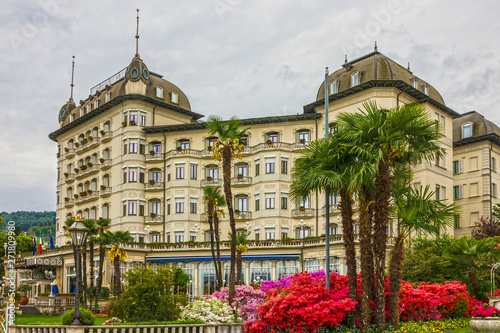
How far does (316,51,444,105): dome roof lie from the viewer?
5709 cm

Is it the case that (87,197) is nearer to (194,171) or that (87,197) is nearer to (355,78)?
(194,171)

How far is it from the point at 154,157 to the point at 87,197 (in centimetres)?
1081

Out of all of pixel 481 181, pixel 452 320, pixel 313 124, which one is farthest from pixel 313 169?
pixel 481 181

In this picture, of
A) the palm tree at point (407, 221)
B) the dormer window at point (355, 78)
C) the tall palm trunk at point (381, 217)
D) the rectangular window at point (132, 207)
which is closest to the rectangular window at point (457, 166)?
the dormer window at point (355, 78)

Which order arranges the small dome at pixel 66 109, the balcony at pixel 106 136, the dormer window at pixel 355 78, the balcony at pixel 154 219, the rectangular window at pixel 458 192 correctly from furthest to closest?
the small dome at pixel 66 109 < the balcony at pixel 106 136 < the rectangular window at pixel 458 192 < the balcony at pixel 154 219 < the dormer window at pixel 355 78

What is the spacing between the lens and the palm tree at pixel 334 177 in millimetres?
22781

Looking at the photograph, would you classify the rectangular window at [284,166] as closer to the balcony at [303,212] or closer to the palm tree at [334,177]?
the balcony at [303,212]

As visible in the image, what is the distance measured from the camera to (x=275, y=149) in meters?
64.4

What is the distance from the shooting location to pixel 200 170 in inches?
2672

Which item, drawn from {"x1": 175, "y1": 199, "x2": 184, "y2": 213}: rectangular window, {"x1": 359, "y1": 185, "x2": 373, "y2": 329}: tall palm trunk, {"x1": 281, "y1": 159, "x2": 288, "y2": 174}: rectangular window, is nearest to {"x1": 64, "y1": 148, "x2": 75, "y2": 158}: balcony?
{"x1": 175, "y1": 199, "x2": 184, "y2": 213}: rectangular window

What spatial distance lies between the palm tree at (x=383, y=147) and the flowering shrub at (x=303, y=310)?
1.55 metres

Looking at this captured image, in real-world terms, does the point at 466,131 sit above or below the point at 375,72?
below

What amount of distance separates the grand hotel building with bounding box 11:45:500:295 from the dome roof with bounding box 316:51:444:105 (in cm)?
13

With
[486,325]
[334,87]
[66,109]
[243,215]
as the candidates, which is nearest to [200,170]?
[243,215]
